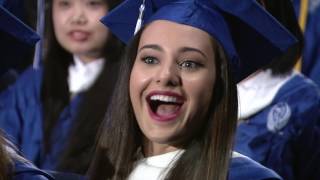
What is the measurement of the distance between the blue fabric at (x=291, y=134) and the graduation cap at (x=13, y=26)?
1.29 meters

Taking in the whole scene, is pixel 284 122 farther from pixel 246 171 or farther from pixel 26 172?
pixel 26 172

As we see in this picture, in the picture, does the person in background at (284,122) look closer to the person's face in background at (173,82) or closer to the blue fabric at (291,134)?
the blue fabric at (291,134)

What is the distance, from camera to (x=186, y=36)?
228cm

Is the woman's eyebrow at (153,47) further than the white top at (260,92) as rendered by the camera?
No

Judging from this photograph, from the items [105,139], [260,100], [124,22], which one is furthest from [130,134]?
[260,100]

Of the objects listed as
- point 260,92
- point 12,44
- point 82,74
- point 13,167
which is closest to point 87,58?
point 82,74

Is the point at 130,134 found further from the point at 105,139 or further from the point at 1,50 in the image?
the point at 1,50

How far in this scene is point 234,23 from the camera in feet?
7.74

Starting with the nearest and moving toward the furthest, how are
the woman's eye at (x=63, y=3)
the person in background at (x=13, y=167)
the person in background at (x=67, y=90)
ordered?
the person in background at (x=13, y=167) < the person in background at (x=67, y=90) < the woman's eye at (x=63, y=3)

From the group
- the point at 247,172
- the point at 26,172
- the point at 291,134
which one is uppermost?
the point at 26,172

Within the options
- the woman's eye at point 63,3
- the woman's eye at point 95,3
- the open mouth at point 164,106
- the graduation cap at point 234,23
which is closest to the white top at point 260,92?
the woman's eye at point 95,3

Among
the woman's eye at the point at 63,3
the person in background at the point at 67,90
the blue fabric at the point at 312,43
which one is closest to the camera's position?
the person in background at the point at 67,90

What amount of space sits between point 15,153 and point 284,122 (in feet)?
4.78

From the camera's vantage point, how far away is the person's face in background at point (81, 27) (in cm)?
367
